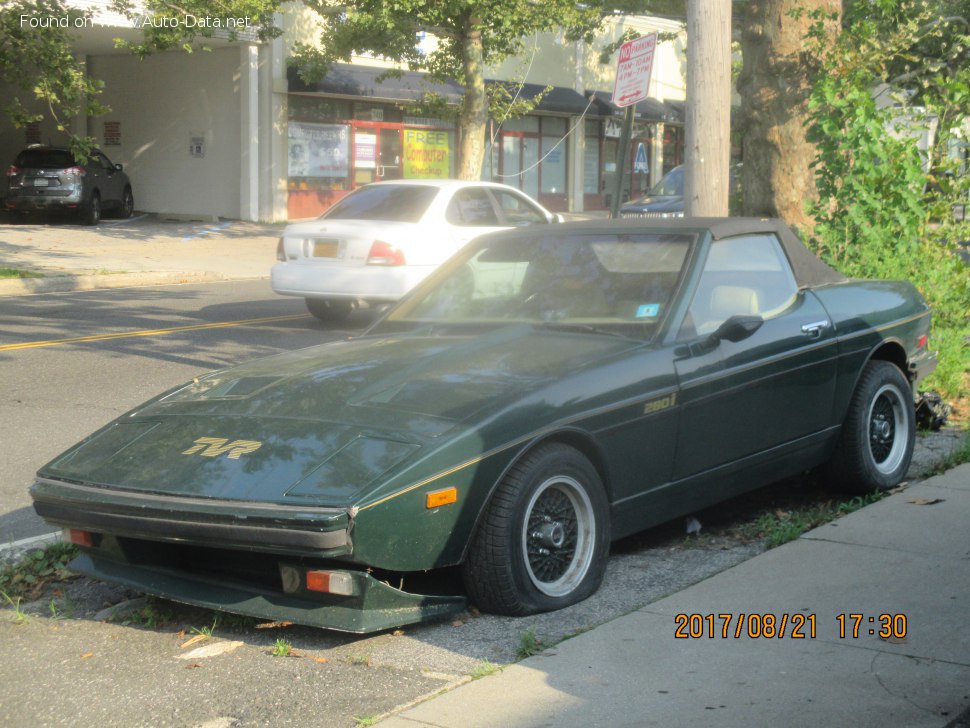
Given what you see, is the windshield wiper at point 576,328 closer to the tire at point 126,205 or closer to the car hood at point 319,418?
the car hood at point 319,418

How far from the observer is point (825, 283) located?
633 centimetres

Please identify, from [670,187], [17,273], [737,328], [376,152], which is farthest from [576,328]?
[376,152]

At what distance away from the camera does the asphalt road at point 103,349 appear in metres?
7.44

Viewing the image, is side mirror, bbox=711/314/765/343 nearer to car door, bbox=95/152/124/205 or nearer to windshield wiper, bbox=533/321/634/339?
windshield wiper, bbox=533/321/634/339

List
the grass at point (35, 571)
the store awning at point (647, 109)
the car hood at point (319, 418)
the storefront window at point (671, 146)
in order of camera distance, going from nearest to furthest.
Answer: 1. the car hood at point (319, 418)
2. the grass at point (35, 571)
3. the store awning at point (647, 109)
4. the storefront window at point (671, 146)

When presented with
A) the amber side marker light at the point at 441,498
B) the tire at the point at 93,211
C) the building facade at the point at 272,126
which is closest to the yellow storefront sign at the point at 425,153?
the building facade at the point at 272,126

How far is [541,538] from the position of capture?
4.38 m

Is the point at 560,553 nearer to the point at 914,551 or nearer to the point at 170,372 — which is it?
the point at 914,551

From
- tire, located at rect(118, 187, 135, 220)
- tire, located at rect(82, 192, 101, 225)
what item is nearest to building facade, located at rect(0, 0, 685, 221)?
tire, located at rect(118, 187, 135, 220)

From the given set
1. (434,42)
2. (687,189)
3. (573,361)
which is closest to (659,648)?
(573,361)

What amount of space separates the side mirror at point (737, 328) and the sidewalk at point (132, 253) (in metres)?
13.5

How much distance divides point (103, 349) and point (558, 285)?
6.82m

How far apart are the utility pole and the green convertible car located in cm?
220

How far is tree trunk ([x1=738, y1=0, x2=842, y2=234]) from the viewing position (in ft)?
37.4
